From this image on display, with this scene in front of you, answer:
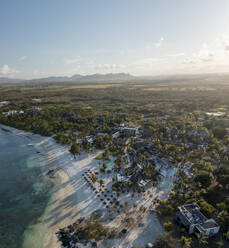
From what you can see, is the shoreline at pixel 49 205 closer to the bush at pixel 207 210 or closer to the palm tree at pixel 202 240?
the palm tree at pixel 202 240

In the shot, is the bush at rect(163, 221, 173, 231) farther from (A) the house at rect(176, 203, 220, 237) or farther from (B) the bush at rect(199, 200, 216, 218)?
(B) the bush at rect(199, 200, 216, 218)

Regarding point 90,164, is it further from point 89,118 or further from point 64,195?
point 89,118

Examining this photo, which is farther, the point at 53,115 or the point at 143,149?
the point at 53,115

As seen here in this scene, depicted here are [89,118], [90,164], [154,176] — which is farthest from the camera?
[89,118]

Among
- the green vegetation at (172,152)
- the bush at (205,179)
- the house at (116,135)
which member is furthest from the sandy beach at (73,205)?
the house at (116,135)

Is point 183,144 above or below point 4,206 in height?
above

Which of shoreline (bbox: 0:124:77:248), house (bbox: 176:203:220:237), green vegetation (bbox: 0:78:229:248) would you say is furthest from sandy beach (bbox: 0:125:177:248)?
house (bbox: 176:203:220:237)

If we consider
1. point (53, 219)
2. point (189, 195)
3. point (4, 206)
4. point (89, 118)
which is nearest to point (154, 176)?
point (189, 195)

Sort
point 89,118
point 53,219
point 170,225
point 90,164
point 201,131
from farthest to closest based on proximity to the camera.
A: point 89,118, point 201,131, point 90,164, point 53,219, point 170,225
